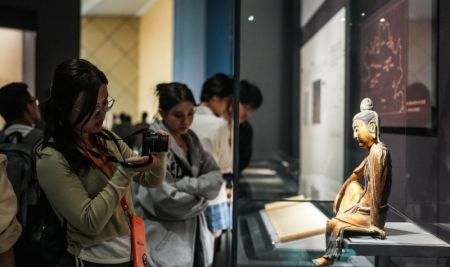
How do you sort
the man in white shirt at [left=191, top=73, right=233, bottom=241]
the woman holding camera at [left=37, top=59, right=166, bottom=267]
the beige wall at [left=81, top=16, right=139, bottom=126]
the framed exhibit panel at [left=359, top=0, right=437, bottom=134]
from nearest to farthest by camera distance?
1. the woman holding camera at [left=37, top=59, right=166, bottom=267]
2. the framed exhibit panel at [left=359, top=0, right=437, bottom=134]
3. the man in white shirt at [left=191, top=73, right=233, bottom=241]
4. the beige wall at [left=81, top=16, right=139, bottom=126]

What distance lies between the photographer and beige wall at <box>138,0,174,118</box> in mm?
7559

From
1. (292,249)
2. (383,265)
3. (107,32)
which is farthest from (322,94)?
(107,32)

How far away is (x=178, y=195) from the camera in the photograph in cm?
224

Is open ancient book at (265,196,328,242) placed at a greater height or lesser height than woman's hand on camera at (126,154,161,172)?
lesser

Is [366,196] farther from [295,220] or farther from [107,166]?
[295,220]

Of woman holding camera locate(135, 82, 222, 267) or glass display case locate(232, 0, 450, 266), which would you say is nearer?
glass display case locate(232, 0, 450, 266)

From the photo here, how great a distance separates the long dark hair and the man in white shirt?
80cm

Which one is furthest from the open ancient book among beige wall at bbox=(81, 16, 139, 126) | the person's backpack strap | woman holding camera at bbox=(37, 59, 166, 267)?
beige wall at bbox=(81, 16, 139, 126)

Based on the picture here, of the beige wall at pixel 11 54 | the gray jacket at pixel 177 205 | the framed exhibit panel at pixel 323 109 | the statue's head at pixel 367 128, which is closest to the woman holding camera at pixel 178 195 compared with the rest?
the gray jacket at pixel 177 205

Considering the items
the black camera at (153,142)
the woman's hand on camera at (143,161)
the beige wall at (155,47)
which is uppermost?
the beige wall at (155,47)

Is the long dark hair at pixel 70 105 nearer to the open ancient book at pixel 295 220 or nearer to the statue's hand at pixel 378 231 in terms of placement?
the statue's hand at pixel 378 231

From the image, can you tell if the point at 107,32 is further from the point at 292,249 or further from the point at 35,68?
the point at 292,249

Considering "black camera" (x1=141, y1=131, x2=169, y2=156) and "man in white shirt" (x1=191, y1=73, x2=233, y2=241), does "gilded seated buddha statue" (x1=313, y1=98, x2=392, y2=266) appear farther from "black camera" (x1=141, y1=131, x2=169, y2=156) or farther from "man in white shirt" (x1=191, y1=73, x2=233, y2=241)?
"man in white shirt" (x1=191, y1=73, x2=233, y2=241)

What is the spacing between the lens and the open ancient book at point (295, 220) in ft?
7.82
